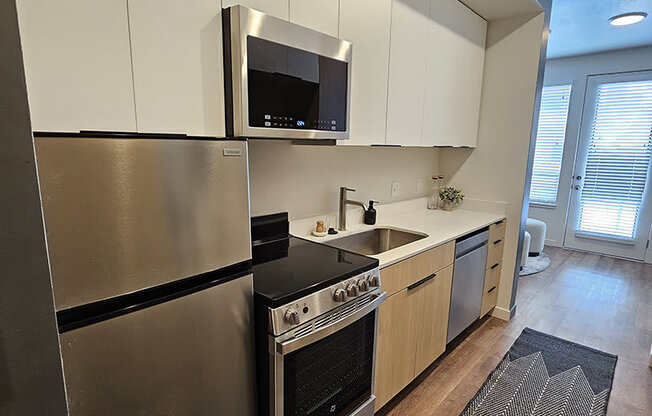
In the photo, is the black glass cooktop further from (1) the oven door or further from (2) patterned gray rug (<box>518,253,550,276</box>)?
(2) patterned gray rug (<box>518,253,550,276</box>)

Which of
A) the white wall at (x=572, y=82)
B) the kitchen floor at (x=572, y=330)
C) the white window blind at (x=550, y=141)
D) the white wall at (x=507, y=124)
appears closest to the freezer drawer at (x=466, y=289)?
the kitchen floor at (x=572, y=330)

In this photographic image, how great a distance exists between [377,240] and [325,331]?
1181 mm

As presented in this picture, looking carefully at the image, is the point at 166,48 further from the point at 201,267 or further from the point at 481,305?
the point at 481,305

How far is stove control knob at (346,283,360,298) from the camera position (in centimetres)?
133

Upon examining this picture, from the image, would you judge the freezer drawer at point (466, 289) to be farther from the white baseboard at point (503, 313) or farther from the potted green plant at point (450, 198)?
the potted green plant at point (450, 198)

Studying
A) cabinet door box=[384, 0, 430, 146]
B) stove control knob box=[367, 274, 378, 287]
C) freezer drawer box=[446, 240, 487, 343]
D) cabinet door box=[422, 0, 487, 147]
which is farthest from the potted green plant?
stove control knob box=[367, 274, 378, 287]

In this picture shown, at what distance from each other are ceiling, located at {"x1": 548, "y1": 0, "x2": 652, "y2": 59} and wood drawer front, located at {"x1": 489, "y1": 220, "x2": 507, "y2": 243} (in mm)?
1910

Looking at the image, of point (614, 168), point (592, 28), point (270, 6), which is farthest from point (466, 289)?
point (614, 168)

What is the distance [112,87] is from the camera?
982 mm

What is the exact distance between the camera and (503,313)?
295cm

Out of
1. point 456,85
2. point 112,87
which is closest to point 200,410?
point 112,87

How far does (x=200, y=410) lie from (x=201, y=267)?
43cm

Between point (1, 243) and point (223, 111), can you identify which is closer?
point (1, 243)

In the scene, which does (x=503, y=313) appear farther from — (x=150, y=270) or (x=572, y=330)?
(x=150, y=270)
